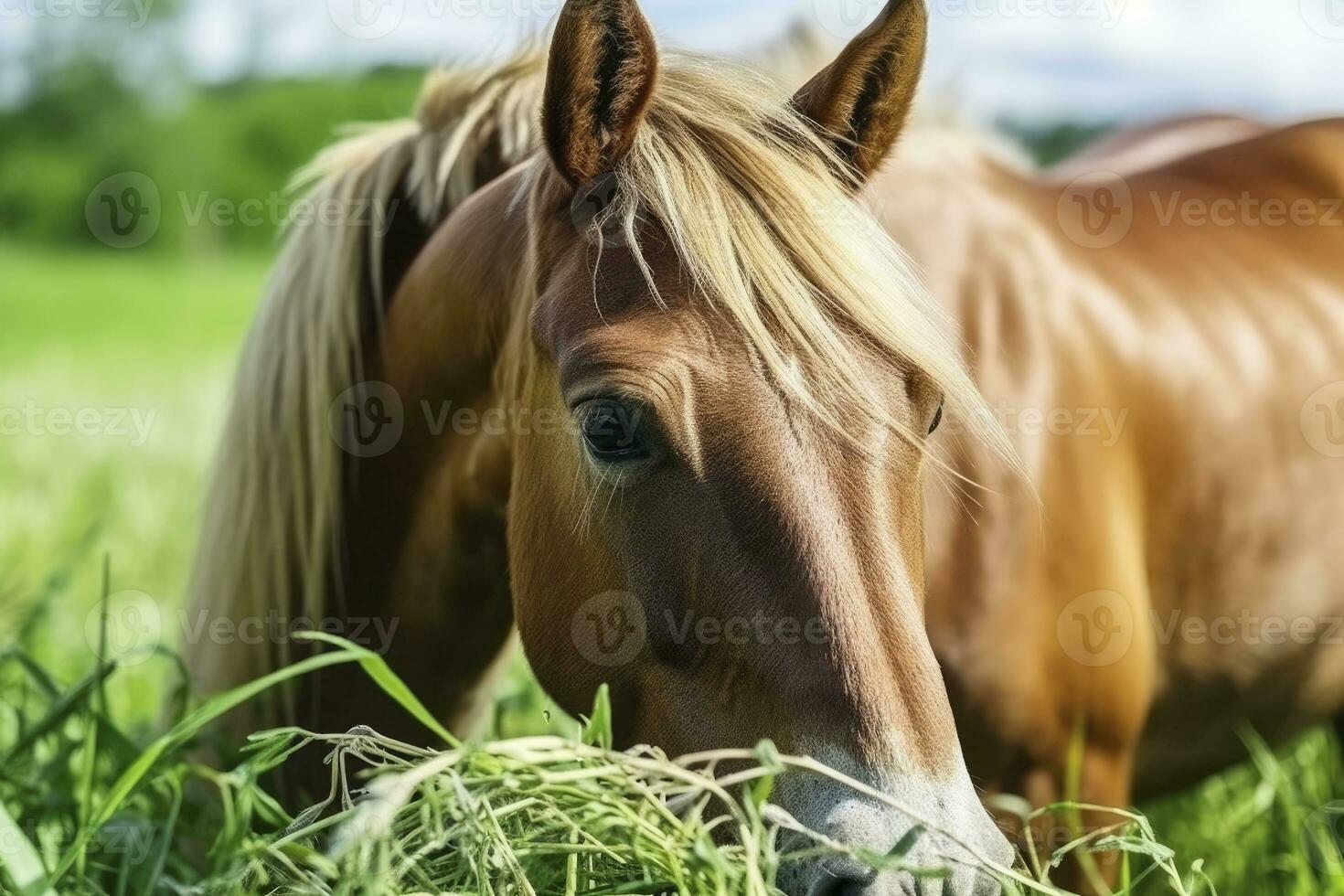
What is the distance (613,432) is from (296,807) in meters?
1.21

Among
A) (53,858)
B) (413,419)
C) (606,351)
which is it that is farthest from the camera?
(413,419)

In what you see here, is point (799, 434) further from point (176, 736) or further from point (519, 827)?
point (176, 736)

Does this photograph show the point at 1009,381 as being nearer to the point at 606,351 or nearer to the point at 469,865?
the point at 606,351

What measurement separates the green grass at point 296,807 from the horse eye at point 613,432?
1.08 ft

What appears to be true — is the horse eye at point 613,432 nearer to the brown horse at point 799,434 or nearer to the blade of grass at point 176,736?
the brown horse at point 799,434

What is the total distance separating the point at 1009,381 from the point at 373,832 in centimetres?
177

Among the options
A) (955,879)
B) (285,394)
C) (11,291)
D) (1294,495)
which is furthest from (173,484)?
(11,291)

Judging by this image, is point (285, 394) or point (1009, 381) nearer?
point (285, 394)

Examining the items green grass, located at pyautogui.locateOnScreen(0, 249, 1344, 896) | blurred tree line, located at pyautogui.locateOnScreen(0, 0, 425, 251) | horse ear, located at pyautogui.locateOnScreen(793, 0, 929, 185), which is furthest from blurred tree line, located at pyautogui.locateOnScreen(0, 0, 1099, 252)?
horse ear, located at pyautogui.locateOnScreen(793, 0, 929, 185)

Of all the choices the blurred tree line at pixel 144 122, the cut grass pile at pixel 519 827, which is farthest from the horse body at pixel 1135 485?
the blurred tree line at pixel 144 122

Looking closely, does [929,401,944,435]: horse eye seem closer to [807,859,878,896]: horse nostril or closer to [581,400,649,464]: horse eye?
[581,400,649,464]: horse eye

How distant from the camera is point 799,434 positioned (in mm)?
1387

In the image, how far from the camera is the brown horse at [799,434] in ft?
4.55

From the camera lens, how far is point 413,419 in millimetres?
2070
